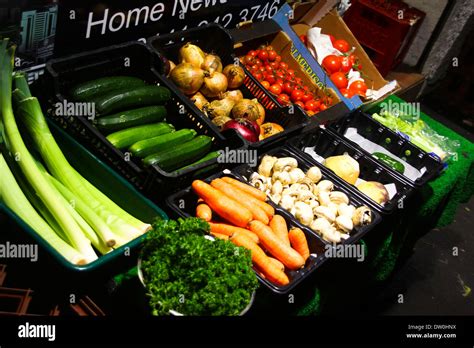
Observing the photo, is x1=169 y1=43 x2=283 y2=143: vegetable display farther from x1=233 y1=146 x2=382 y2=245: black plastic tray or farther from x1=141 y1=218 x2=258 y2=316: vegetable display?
x1=141 y1=218 x2=258 y2=316: vegetable display

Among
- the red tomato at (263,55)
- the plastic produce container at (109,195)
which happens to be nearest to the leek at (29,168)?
the plastic produce container at (109,195)

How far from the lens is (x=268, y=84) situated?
425 cm

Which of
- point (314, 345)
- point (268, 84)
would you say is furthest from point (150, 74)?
point (314, 345)

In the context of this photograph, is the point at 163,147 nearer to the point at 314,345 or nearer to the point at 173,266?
the point at 173,266

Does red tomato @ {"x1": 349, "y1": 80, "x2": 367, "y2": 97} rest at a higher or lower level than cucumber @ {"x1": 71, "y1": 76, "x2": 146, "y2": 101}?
lower

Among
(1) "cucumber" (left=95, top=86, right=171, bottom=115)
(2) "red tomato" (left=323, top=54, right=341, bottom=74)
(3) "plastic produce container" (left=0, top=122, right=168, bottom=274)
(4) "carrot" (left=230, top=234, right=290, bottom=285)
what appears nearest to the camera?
(3) "plastic produce container" (left=0, top=122, right=168, bottom=274)

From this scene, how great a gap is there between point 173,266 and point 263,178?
1.10 meters

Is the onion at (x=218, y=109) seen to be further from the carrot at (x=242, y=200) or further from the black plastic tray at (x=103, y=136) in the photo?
the carrot at (x=242, y=200)

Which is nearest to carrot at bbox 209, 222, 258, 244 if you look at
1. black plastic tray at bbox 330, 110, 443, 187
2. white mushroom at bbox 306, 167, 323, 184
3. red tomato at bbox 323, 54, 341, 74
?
white mushroom at bbox 306, 167, 323, 184

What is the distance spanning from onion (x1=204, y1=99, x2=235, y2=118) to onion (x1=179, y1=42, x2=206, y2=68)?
286 mm

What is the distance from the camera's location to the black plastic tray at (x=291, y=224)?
103 inches

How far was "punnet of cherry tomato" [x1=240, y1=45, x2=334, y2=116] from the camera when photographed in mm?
4254

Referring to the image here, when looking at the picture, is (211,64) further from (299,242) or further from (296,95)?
(299,242)

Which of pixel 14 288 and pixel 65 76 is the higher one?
pixel 65 76
